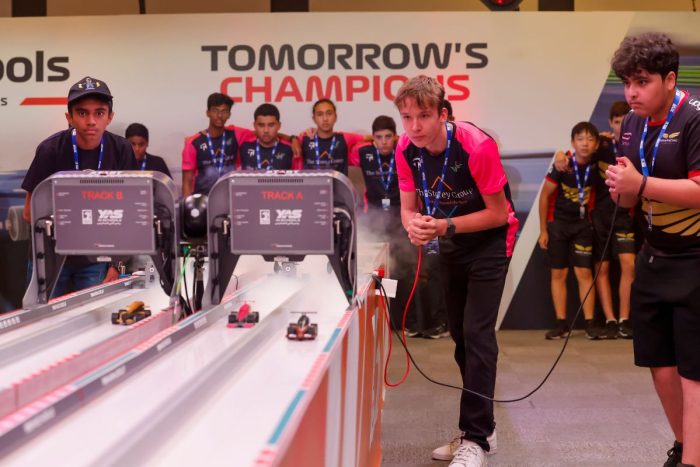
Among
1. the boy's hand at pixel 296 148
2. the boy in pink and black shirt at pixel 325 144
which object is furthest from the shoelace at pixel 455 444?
the boy's hand at pixel 296 148

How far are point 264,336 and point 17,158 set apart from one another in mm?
5289

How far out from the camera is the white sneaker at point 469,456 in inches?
113

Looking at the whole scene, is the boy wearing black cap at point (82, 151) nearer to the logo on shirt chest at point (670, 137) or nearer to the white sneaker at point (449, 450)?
the white sneaker at point (449, 450)

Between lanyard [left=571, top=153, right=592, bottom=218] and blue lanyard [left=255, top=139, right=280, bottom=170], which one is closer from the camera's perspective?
lanyard [left=571, top=153, right=592, bottom=218]

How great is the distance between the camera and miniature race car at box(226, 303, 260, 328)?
1.90 metres

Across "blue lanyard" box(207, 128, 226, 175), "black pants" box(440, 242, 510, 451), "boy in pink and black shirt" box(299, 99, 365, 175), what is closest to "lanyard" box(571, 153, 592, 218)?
"boy in pink and black shirt" box(299, 99, 365, 175)

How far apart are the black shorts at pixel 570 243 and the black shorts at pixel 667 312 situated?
3559 millimetres

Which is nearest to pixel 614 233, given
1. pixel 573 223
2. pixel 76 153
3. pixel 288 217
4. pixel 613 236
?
pixel 613 236

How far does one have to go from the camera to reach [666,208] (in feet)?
8.07

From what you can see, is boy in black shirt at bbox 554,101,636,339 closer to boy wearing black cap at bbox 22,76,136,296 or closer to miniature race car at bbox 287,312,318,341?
boy wearing black cap at bbox 22,76,136,296

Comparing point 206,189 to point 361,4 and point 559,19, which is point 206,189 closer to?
point 361,4

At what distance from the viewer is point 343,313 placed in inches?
82.6

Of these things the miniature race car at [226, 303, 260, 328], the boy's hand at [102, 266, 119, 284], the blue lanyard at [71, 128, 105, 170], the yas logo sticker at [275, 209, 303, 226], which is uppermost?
the blue lanyard at [71, 128, 105, 170]

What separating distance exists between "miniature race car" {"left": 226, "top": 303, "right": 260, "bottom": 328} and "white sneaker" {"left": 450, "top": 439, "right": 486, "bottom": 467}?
1.28 meters
